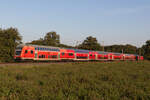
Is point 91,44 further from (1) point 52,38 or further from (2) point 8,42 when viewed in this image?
(2) point 8,42

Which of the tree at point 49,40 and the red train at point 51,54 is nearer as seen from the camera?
the red train at point 51,54

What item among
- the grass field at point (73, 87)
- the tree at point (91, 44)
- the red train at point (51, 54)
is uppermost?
the tree at point (91, 44)

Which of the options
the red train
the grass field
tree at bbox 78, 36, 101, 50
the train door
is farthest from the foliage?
tree at bbox 78, 36, 101, 50

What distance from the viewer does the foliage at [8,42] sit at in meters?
29.0

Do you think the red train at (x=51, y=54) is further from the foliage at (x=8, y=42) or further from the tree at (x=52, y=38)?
the tree at (x=52, y=38)

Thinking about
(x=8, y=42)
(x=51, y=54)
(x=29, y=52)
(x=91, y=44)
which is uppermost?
(x=91, y=44)

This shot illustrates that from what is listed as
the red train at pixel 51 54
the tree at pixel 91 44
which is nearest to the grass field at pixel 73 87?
the red train at pixel 51 54

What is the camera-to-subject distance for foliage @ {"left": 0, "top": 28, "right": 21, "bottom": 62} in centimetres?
2901

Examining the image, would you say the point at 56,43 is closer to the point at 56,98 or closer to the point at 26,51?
the point at 26,51

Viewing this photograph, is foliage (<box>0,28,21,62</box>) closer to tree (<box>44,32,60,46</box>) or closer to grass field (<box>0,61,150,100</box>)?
grass field (<box>0,61,150,100</box>)

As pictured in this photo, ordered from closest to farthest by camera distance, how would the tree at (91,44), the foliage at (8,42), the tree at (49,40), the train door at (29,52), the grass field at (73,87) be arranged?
the grass field at (73,87) < the train door at (29,52) < the foliage at (8,42) < the tree at (49,40) < the tree at (91,44)

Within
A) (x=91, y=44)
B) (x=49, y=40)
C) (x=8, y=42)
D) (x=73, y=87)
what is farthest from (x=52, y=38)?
(x=73, y=87)

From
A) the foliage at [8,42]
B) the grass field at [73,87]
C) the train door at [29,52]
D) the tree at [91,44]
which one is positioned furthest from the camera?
the tree at [91,44]

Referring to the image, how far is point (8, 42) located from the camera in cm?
2995
